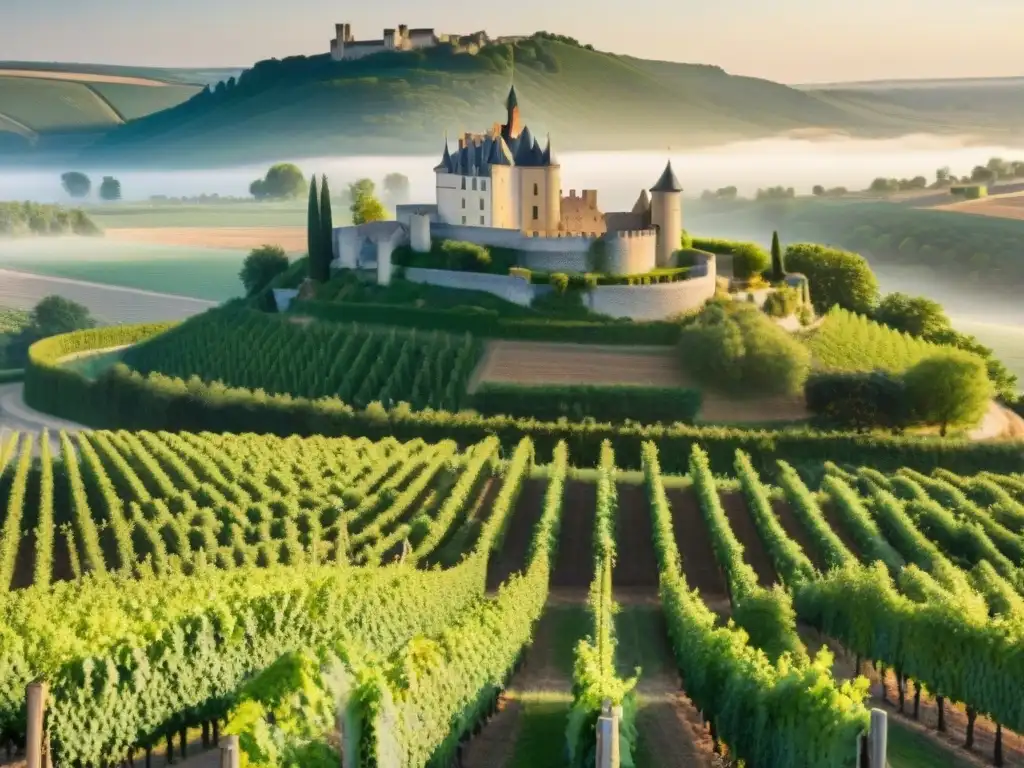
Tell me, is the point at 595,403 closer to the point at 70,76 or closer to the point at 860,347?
the point at 860,347

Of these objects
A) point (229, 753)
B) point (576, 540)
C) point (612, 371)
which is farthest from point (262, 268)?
point (229, 753)

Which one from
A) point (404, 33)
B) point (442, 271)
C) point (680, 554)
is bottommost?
point (680, 554)

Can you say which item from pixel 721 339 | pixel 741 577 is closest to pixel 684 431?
pixel 721 339

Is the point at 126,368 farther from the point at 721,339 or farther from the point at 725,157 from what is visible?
the point at 725,157

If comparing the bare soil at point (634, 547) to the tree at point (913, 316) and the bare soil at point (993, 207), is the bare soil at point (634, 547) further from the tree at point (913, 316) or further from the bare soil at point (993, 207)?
the bare soil at point (993, 207)

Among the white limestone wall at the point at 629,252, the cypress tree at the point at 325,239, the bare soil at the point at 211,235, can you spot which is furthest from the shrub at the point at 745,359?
the bare soil at the point at 211,235

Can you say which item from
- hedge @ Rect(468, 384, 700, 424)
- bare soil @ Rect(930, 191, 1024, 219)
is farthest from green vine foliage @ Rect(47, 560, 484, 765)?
bare soil @ Rect(930, 191, 1024, 219)
